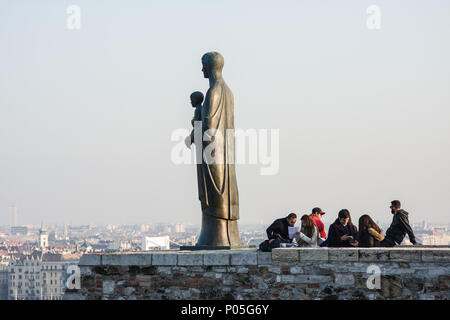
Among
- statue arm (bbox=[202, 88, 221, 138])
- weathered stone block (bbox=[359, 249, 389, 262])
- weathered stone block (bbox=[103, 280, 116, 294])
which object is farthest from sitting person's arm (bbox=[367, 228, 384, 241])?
weathered stone block (bbox=[103, 280, 116, 294])

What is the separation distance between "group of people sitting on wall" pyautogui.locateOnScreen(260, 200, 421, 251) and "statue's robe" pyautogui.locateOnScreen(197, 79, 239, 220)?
56.3 inches

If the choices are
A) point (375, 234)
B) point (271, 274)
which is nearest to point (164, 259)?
point (271, 274)

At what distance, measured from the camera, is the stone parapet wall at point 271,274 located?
46.5 ft

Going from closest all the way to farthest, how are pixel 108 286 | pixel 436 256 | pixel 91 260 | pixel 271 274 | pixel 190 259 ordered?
pixel 436 256
pixel 271 274
pixel 190 259
pixel 108 286
pixel 91 260

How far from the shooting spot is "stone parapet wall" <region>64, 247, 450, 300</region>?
46.5ft

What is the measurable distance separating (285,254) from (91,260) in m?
3.53

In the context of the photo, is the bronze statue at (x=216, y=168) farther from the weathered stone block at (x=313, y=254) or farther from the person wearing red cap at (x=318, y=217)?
the weathered stone block at (x=313, y=254)

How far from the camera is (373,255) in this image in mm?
14367

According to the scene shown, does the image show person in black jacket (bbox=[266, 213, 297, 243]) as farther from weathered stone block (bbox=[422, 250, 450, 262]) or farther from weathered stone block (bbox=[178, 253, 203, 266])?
weathered stone block (bbox=[422, 250, 450, 262])

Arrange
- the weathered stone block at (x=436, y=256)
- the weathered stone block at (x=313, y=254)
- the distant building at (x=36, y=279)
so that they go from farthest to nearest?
the distant building at (x=36, y=279) < the weathered stone block at (x=313, y=254) < the weathered stone block at (x=436, y=256)

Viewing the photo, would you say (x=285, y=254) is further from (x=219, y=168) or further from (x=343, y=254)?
(x=219, y=168)

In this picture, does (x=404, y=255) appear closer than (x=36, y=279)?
Yes

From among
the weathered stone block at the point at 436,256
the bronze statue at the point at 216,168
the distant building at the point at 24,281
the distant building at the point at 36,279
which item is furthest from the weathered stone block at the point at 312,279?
the distant building at the point at 24,281
